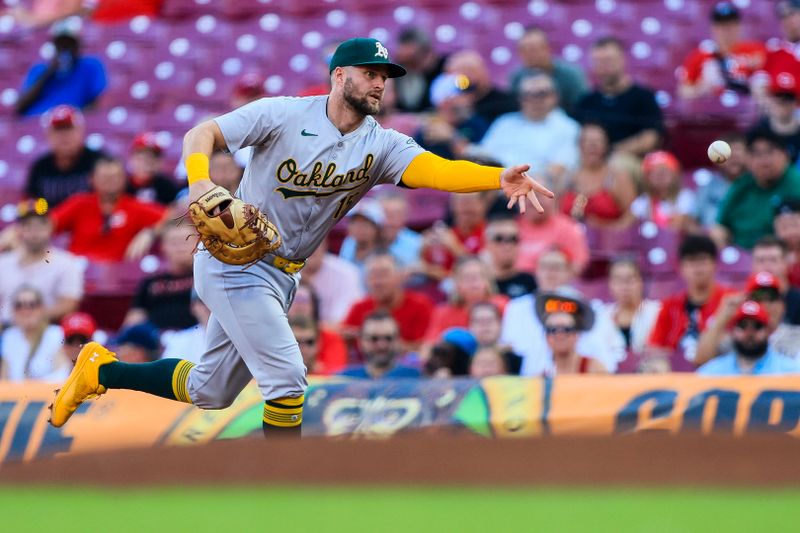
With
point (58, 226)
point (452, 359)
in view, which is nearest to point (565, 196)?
point (452, 359)

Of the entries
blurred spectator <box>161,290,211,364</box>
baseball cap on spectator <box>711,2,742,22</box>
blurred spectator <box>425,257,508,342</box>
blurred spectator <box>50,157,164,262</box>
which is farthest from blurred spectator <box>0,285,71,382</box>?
baseball cap on spectator <box>711,2,742,22</box>

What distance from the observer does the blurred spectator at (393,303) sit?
30.8ft

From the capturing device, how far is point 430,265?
991cm

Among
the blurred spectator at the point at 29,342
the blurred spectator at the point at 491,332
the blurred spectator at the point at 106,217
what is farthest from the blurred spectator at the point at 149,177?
the blurred spectator at the point at 491,332

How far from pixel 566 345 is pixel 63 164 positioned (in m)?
4.74

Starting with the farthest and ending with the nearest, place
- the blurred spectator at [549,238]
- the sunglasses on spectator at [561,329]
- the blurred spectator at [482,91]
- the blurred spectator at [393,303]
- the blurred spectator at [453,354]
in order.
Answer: the blurred spectator at [482,91] < the blurred spectator at [549,238] < the blurred spectator at [393,303] < the blurred spectator at [453,354] < the sunglasses on spectator at [561,329]

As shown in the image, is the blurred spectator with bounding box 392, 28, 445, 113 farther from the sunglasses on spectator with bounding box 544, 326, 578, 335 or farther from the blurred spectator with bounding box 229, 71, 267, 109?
the sunglasses on spectator with bounding box 544, 326, 578, 335

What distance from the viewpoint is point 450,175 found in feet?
19.8

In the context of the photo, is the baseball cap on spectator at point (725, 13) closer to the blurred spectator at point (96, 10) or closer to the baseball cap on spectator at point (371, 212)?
the baseball cap on spectator at point (371, 212)

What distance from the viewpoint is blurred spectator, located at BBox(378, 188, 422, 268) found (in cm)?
1001

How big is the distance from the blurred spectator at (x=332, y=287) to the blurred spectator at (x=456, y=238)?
554mm

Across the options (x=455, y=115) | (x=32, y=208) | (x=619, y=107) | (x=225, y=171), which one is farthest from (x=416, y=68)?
(x=32, y=208)

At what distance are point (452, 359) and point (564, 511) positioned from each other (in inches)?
123

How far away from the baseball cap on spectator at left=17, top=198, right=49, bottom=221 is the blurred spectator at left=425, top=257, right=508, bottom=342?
3.12m
